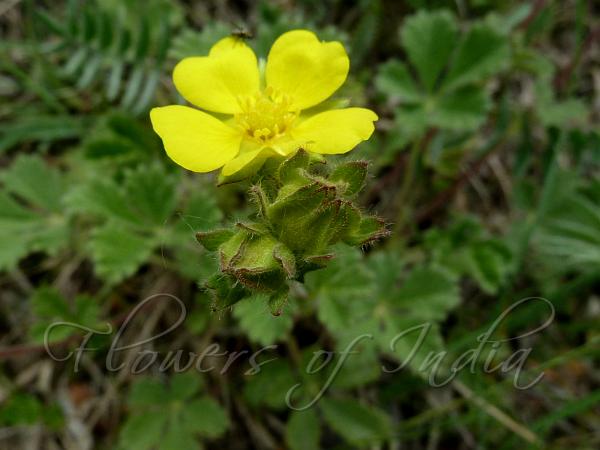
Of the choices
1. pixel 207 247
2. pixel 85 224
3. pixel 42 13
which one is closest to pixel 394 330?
pixel 207 247

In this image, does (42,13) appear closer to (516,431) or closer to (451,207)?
(451,207)

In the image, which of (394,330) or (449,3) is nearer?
(394,330)

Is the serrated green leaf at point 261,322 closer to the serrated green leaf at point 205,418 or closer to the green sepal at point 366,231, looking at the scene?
the serrated green leaf at point 205,418

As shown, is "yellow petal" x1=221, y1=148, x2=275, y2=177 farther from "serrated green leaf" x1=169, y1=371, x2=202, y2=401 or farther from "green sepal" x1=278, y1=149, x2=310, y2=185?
"serrated green leaf" x1=169, y1=371, x2=202, y2=401

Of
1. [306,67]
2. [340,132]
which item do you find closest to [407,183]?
[306,67]

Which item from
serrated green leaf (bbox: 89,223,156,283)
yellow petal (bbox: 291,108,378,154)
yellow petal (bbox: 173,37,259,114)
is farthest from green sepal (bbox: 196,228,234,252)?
serrated green leaf (bbox: 89,223,156,283)

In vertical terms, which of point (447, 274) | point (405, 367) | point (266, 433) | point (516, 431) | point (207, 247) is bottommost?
point (266, 433)

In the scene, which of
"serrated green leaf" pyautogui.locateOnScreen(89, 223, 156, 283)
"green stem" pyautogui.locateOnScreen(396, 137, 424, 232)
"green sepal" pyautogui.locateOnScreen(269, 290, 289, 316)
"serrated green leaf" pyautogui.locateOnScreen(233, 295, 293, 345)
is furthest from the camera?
"green stem" pyautogui.locateOnScreen(396, 137, 424, 232)
